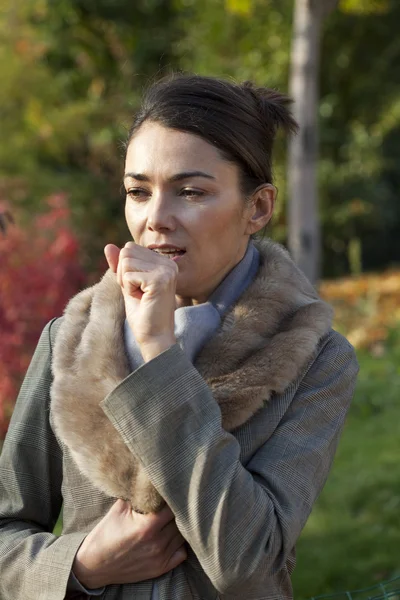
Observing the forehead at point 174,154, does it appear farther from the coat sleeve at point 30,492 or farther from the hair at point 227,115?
the coat sleeve at point 30,492

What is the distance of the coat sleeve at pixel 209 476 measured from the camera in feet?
5.34

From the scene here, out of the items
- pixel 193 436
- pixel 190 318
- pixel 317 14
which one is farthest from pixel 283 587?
pixel 317 14

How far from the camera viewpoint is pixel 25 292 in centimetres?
621

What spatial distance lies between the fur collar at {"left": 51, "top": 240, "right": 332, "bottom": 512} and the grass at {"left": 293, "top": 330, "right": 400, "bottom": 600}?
276 centimetres

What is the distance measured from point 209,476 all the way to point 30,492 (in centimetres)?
51

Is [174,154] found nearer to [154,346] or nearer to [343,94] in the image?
[154,346]

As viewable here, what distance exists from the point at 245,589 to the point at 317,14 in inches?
243

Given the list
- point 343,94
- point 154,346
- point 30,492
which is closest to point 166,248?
point 154,346

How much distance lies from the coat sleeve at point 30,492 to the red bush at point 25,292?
4.12m

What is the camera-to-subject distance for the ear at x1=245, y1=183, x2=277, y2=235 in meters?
2.03

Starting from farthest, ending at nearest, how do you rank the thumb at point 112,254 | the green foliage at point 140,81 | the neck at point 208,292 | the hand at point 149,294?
the green foliage at point 140,81, the neck at point 208,292, the thumb at point 112,254, the hand at point 149,294

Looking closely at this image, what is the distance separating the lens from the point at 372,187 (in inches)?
637

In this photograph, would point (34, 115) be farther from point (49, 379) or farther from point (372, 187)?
point (49, 379)

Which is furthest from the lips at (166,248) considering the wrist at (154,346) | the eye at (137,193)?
the wrist at (154,346)
